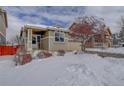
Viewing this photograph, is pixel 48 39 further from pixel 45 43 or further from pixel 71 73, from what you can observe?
pixel 71 73

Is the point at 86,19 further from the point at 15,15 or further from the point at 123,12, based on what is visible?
the point at 15,15

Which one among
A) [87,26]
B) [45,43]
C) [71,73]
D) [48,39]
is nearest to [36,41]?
[45,43]

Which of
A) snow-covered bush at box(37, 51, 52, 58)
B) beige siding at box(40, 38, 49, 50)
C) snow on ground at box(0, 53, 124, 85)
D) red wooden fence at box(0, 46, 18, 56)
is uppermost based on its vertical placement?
beige siding at box(40, 38, 49, 50)

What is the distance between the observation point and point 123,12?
4395mm

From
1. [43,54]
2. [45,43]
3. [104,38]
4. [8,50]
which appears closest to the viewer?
[104,38]

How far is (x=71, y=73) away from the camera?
395cm

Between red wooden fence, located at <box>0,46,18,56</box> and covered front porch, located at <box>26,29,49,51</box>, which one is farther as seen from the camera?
covered front porch, located at <box>26,29,49,51</box>

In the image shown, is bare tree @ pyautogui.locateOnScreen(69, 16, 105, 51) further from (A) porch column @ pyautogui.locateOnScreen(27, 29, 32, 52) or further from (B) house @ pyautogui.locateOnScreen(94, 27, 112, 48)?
(A) porch column @ pyautogui.locateOnScreen(27, 29, 32, 52)

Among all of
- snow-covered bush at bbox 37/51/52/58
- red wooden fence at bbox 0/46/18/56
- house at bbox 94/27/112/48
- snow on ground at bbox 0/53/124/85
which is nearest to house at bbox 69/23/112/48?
house at bbox 94/27/112/48

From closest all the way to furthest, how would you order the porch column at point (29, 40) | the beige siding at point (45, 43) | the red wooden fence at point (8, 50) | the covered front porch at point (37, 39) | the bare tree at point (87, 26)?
1. the bare tree at point (87, 26)
2. the red wooden fence at point (8, 50)
3. the porch column at point (29, 40)
4. the covered front porch at point (37, 39)
5. the beige siding at point (45, 43)

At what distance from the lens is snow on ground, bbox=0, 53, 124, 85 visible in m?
3.74

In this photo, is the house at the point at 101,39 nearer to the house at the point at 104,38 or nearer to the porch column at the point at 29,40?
the house at the point at 104,38

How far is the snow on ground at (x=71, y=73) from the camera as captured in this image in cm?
374

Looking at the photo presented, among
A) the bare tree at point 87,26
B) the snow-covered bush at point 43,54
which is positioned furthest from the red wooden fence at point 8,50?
the bare tree at point 87,26
